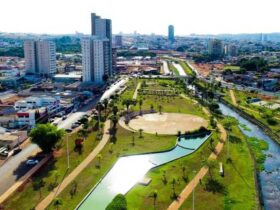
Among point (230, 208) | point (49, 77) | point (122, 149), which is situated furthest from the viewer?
point (49, 77)

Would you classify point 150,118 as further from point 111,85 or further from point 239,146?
point 111,85

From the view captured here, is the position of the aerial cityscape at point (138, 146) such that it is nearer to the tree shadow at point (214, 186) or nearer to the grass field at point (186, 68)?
the tree shadow at point (214, 186)

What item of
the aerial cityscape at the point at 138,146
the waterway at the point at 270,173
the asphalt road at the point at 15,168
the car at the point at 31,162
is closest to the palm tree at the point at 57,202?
the aerial cityscape at the point at 138,146

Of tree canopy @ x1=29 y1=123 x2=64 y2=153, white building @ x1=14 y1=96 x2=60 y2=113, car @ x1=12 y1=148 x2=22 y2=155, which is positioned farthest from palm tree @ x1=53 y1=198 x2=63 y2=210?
white building @ x1=14 y1=96 x2=60 y2=113

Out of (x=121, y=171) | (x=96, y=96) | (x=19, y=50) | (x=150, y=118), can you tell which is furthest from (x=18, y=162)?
(x=19, y=50)

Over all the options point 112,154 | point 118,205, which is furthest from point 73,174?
point 118,205

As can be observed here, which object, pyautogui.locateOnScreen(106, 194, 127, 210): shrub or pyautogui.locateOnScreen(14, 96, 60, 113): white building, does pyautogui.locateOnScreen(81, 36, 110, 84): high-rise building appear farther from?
pyautogui.locateOnScreen(106, 194, 127, 210): shrub
